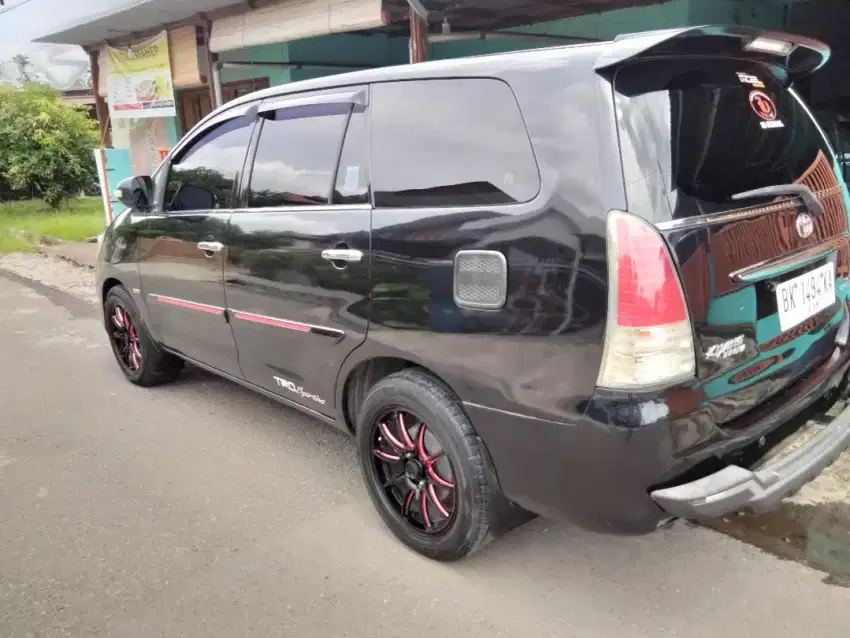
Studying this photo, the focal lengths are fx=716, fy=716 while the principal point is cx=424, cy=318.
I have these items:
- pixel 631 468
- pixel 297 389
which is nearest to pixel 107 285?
pixel 297 389

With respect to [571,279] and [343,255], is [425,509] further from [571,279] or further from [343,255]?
[571,279]

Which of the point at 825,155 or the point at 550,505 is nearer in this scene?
the point at 550,505

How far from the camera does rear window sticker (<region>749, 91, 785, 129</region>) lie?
8.00ft

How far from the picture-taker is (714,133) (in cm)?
224

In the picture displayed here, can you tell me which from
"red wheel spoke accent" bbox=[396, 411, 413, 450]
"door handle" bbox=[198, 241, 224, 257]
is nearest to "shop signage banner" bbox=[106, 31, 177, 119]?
"door handle" bbox=[198, 241, 224, 257]

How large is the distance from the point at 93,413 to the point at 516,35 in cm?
619

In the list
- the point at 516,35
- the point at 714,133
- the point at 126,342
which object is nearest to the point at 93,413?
the point at 126,342

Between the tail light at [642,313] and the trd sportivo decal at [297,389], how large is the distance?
1.56 m

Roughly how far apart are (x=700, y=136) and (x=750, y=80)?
46 cm

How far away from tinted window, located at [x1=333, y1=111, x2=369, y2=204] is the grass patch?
10937 mm

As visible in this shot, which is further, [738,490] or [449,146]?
[449,146]

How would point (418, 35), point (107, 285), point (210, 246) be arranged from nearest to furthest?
point (210, 246), point (107, 285), point (418, 35)

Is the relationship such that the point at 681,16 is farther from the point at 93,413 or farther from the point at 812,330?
the point at 93,413

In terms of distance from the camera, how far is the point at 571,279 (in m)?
2.14
